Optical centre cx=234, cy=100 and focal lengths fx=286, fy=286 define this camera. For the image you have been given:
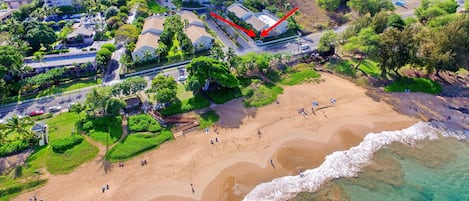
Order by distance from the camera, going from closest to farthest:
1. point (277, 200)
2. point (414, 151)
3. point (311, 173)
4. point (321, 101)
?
point (277, 200), point (311, 173), point (414, 151), point (321, 101)

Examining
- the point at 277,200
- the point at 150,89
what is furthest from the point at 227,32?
the point at 277,200

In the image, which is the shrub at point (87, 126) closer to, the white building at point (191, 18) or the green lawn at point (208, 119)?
the green lawn at point (208, 119)

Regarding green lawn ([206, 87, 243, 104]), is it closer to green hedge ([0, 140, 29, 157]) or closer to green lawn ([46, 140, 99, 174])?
green lawn ([46, 140, 99, 174])

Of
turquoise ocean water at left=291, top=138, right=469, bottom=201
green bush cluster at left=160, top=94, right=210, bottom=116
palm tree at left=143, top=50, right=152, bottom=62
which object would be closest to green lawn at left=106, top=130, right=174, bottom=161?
green bush cluster at left=160, top=94, right=210, bottom=116

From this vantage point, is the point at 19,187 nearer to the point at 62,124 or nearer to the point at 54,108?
the point at 62,124

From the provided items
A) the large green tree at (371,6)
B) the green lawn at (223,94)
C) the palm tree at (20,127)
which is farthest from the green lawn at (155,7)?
the large green tree at (371,6)

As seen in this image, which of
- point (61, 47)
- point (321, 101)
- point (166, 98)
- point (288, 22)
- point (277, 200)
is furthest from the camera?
point (288, 22)

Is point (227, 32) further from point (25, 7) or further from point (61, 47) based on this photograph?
point (25, 7)
